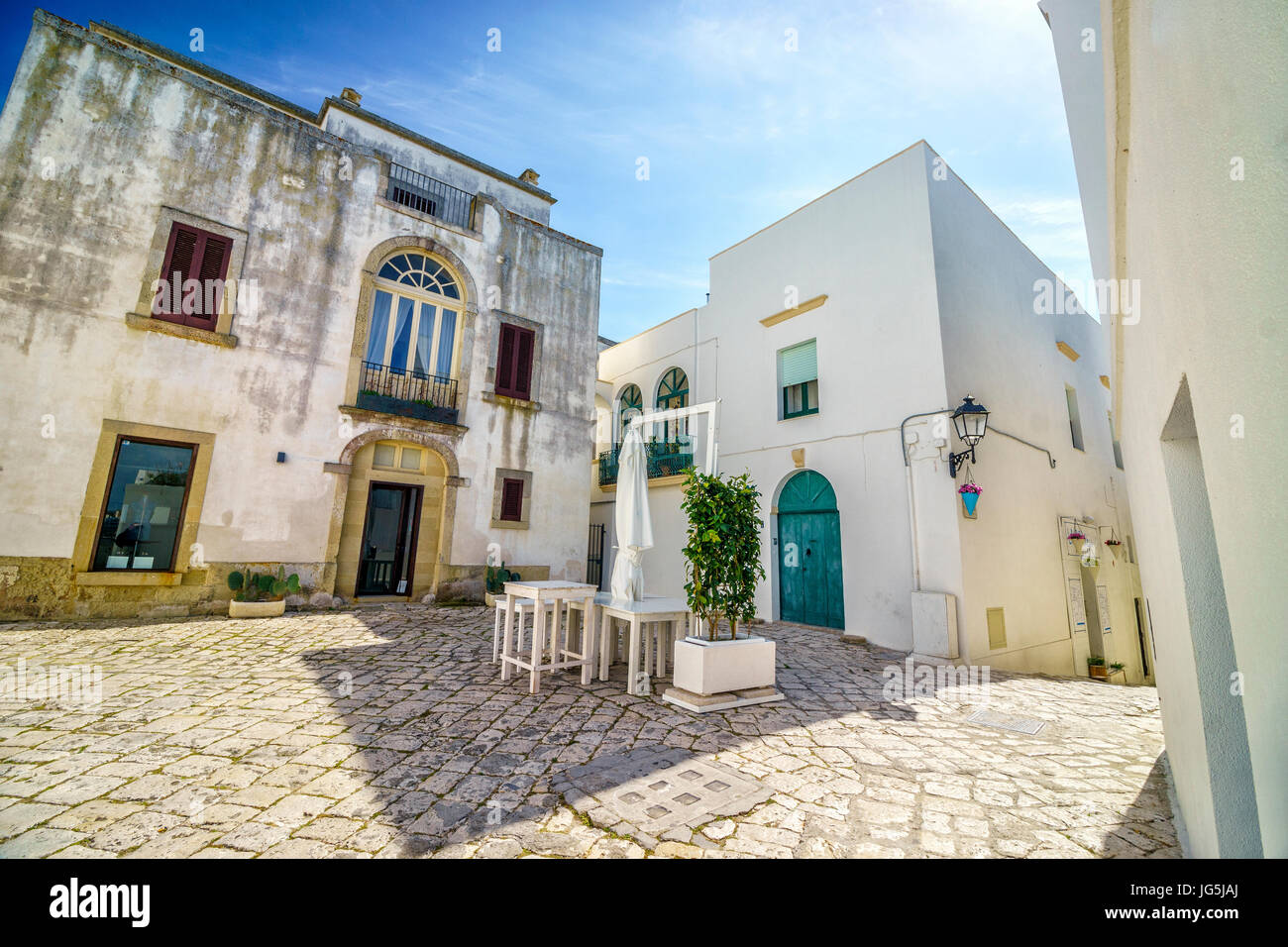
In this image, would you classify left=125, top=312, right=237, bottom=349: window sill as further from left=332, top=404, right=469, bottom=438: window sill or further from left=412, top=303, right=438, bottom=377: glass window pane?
left=412, top=303, right=438, bottom=377: glass window pane

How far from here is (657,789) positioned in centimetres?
286

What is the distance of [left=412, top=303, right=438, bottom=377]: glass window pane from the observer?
1074 cm

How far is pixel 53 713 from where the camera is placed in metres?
3.64

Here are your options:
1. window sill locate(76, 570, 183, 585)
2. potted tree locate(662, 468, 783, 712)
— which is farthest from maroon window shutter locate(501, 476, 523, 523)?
potted tree locate(662, 468, 783, 712)

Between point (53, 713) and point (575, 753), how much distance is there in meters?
3.90

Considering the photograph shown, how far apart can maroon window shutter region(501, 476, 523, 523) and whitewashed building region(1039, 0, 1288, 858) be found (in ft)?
34.2

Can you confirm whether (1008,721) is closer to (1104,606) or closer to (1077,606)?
(1077,606)

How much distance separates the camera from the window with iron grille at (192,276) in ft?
26.7

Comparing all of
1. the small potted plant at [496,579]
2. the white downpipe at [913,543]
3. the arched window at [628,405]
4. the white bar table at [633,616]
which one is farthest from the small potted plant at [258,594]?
the white downpipe at [913,543]

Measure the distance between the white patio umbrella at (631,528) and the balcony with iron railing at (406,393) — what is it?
639cm

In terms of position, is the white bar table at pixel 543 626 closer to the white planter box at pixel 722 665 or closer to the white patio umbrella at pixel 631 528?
the white patio umbrella at pixel 631 528
